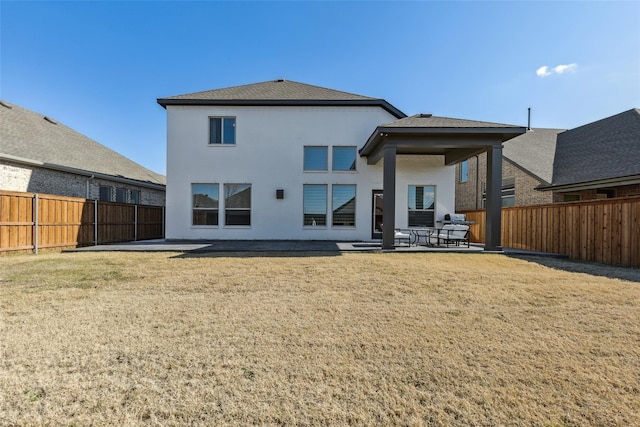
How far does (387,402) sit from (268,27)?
15.1 metres

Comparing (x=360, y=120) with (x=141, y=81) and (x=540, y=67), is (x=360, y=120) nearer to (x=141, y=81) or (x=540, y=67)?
(x=540, y=67)

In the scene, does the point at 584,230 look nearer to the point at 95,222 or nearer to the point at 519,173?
the point at 519,173

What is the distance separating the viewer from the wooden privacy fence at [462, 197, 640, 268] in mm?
7633

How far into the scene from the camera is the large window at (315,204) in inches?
506

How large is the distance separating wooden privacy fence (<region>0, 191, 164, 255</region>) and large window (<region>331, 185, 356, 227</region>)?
9.32 meters

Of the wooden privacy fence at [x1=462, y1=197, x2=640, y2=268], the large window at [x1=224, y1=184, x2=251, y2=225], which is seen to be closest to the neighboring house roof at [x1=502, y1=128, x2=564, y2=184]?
the wooden privacy fence at [x1=462, y1=197, x2=640, y2=268]

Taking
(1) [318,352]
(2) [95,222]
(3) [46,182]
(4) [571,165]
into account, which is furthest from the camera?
(4) [571,165]

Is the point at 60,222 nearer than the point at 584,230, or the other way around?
the point at 584,230

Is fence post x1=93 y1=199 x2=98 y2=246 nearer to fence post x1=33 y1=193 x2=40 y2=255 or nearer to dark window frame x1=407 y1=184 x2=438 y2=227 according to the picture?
fence post x1=33 y1=193 x2=40 y2=255

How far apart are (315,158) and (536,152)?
13.3m

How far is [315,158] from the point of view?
12922 mm

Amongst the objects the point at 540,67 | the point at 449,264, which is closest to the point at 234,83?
the point at 449,264

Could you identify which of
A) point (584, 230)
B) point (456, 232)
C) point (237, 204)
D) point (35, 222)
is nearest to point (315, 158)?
point (237, 204)

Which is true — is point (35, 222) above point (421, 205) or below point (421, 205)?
below
